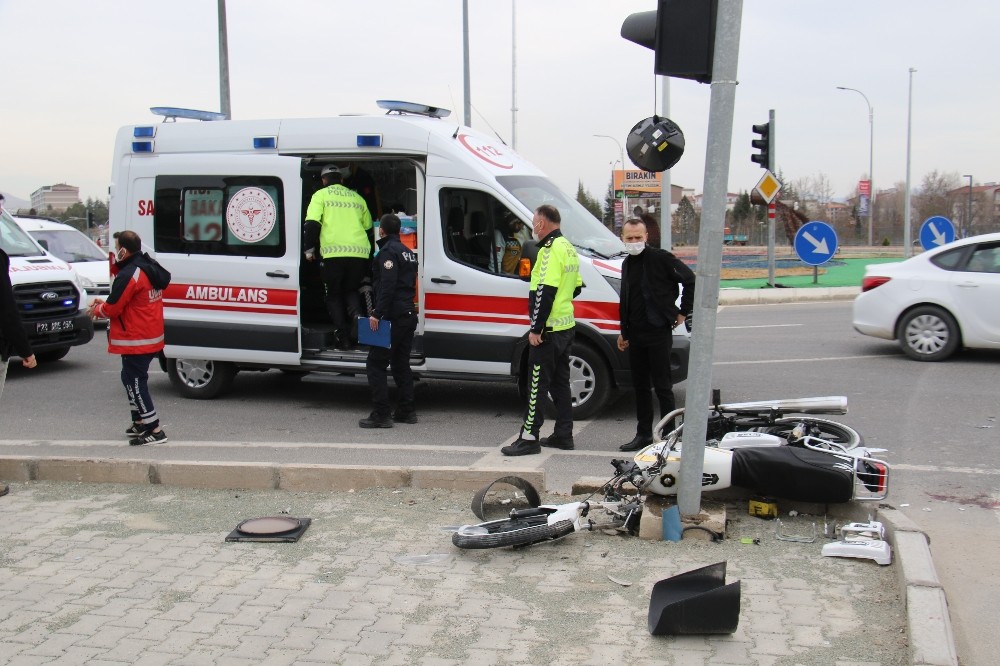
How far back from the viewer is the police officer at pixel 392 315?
26.3 feet

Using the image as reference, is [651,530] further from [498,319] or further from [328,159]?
[328,159]

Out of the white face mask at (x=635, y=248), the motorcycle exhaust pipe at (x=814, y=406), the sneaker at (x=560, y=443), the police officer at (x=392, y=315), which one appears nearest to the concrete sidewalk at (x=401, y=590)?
the motorcycle exhaust pipe at (x=814, y=406)

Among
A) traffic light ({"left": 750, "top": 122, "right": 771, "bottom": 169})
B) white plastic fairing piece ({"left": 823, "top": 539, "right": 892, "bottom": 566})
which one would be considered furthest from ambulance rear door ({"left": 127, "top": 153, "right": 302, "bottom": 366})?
traffic light ({"left": 750, "top": 122, "right": 771, "bottom": 169})

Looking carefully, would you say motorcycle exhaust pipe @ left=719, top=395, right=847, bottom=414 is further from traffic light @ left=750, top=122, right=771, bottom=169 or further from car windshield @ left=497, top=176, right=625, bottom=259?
traffic light @ left=750, top=122, right=771, bottom=169

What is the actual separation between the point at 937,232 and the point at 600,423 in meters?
11.9

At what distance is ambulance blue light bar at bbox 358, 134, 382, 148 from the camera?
866 cm

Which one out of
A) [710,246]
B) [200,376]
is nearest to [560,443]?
[710,246]

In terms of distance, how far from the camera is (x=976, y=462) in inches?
271

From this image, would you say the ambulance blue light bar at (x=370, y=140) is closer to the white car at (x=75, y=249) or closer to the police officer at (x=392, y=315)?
the police officer at (x=392, y=315)

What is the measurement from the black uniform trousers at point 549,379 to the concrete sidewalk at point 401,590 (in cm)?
139

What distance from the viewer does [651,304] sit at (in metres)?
7.04

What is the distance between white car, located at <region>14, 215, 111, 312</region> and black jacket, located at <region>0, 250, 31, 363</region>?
32.4 ft

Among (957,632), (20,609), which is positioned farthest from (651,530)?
(20,609)

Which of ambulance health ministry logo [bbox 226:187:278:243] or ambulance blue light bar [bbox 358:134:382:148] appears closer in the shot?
ambulance blue light bar [bbox 358:134:382:148]
